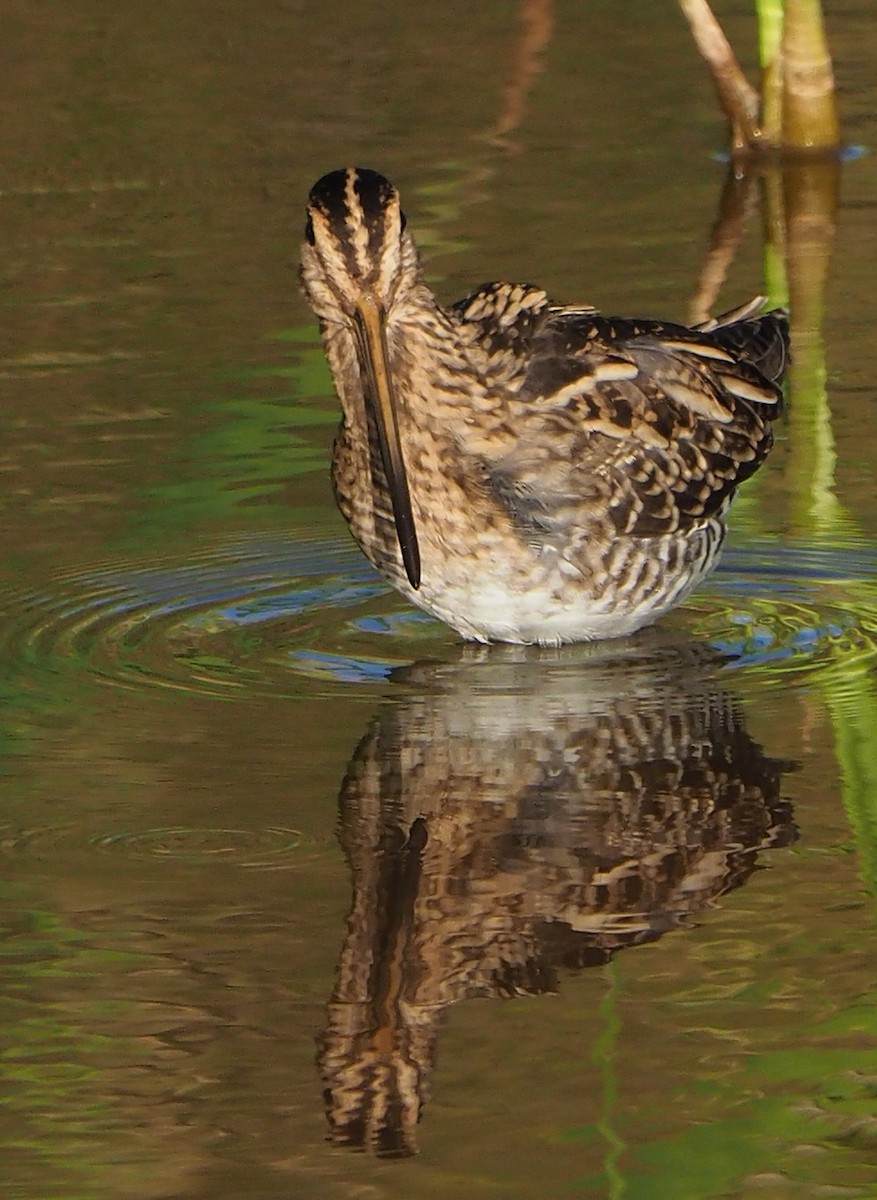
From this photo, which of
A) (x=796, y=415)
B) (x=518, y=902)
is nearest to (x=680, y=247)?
(x=796, y=415)

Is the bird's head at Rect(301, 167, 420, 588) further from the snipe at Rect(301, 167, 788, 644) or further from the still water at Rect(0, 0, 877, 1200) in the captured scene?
the still water at Rect(0, 0, 877, 1200)

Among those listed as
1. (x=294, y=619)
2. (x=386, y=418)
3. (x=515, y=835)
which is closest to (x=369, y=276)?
A: (x=386, y=418)

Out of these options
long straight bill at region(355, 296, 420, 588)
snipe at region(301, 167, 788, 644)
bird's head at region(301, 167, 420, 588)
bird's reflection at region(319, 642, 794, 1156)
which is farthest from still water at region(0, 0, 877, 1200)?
bird's head at region(301, 167, 420, 588)

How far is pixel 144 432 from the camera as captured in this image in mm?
9906

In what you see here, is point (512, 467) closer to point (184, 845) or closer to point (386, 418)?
point (386, 418)

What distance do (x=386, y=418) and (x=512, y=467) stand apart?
56 centimetres

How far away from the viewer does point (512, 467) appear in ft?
26.7

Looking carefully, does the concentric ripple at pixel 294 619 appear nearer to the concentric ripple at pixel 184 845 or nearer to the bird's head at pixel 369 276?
the bird's head at pixel 369 276

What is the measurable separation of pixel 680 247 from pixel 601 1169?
7579 mm

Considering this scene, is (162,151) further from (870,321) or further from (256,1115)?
(256,1115)

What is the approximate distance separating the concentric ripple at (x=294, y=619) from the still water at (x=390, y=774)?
0.06ft

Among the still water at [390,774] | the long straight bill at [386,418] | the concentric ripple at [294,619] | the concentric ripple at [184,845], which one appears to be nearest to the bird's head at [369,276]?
the long straight bill at [386,418]

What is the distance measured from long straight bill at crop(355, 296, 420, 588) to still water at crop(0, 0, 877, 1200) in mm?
365

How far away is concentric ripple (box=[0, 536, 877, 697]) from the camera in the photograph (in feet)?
25.6
